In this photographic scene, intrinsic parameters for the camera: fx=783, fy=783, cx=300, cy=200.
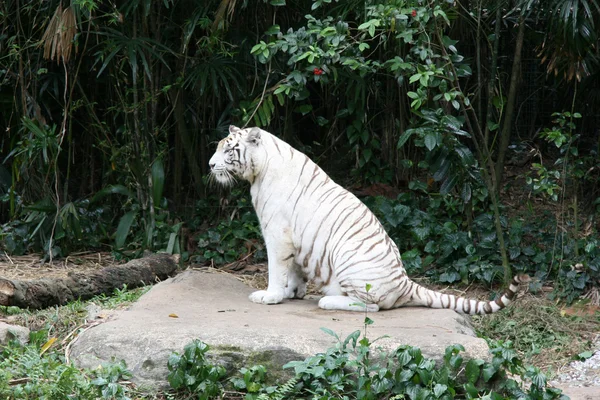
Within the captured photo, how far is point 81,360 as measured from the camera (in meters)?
4.10

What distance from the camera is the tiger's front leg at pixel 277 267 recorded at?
4898 millimetres

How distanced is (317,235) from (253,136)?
744mm

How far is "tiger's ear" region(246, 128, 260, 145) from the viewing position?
4922 millimetres

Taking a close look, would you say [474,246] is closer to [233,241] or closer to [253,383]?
[233,241]

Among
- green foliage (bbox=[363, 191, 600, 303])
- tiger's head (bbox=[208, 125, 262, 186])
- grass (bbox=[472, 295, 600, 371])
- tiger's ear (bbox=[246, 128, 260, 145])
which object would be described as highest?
tiger's ear (bbox=[246, 128, 260, 145])

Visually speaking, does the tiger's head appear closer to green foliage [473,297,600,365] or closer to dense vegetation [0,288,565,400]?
dense vegetation [0,288,565,400]

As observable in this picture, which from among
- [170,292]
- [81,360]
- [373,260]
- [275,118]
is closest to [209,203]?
[275,118]

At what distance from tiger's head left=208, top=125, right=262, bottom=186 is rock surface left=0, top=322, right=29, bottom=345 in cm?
149

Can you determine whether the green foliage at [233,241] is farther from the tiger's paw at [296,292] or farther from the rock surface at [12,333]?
the rock surface at [12,333]

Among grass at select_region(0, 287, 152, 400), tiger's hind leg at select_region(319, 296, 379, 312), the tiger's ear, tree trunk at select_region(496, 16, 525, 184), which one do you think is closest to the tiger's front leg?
tiger's hind leg at select_region(319, 296, 379, 312)

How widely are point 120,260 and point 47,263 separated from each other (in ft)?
2.18

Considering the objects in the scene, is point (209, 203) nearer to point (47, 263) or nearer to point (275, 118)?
point (275, 118)

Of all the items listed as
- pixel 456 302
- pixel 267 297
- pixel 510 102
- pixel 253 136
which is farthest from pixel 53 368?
pixel 510 102

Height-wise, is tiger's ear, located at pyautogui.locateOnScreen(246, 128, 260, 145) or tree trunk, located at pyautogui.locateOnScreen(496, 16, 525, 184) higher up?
tree trunk, located at pyautogui.locateOnScreen(496, 16, 525, 184)
